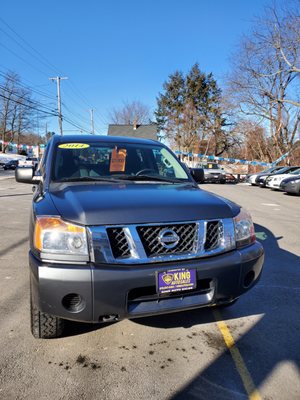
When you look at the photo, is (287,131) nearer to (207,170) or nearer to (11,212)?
(207,170)

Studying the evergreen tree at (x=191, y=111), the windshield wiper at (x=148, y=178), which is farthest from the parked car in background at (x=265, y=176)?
the evergreen tree at (x=191, y=111)

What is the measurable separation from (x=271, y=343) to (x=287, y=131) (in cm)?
3623

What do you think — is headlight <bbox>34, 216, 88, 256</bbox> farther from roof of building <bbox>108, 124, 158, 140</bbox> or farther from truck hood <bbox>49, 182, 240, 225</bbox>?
roof of building <bbox>108, 124, 158, 140</bbox>

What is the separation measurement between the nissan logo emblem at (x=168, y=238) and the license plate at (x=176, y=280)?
0.18 metres

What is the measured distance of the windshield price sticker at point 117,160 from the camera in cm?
372

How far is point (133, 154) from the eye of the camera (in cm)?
399

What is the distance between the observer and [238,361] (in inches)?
103

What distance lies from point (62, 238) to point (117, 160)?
5.50 ft

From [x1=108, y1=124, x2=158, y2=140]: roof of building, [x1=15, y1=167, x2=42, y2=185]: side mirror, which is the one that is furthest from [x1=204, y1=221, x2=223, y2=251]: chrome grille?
[x1=108, y1=124, x2=158, y2=140]: roof of building

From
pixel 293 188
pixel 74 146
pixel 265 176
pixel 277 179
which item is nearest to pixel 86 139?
pixel 74 146

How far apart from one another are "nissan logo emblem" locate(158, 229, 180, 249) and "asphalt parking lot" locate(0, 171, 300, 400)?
939 millimetres

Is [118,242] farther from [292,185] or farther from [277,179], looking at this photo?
[277,179]

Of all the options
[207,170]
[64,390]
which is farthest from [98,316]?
[207,170]

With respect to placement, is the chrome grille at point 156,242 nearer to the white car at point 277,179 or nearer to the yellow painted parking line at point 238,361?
the yellow painted parking line at point 238,361
